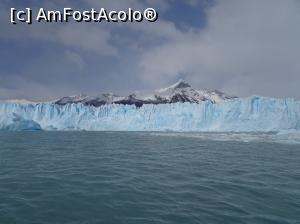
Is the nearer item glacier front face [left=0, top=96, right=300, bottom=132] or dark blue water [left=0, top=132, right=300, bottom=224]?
dark blue water [left=0, top=132, right=300, bottom=224]

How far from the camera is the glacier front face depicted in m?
46.0

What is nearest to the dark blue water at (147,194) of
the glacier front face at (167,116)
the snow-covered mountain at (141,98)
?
the glacier front face at (167,116)

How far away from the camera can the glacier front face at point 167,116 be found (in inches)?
1811

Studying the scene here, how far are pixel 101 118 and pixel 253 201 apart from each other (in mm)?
56596

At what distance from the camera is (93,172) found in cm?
1023

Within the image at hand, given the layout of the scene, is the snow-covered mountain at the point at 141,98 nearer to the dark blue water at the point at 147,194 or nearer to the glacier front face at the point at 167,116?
the glacier front face at the point at 167,116

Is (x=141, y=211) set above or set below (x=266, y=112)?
below

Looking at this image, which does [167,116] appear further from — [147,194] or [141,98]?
[141,98]

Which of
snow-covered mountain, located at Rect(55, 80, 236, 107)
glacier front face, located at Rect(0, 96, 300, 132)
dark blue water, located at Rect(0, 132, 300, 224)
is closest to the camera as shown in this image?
dark blue water, located at Rect(0, 132, 300, 224)

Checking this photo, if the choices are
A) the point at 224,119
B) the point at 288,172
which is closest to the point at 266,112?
the point at 224,119

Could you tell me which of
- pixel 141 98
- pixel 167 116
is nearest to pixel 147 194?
pixel 167 116

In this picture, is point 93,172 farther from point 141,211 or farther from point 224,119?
point 224,119

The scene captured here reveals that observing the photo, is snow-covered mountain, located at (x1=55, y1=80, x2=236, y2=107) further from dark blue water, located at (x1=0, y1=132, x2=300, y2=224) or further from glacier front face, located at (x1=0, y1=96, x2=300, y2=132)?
dark blue water, located at (x1=0, y1=132, x2=300, y2=224)

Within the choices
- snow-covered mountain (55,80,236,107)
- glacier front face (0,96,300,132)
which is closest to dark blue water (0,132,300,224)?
glacier front face (0,96,300,132)
